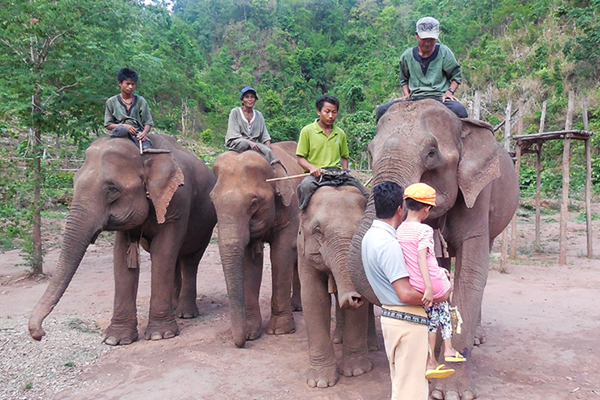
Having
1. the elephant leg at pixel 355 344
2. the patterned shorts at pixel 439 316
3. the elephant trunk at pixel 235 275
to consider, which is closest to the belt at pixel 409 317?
A: the patterned shorts at pixel 439 316

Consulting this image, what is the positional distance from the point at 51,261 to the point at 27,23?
5.48m

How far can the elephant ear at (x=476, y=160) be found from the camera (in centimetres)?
452

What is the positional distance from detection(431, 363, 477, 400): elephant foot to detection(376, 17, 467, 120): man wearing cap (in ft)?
8.21

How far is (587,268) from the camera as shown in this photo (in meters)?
10.8

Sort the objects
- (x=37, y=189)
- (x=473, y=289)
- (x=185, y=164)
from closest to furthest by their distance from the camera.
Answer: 1. (x=473, y=289)
2. (x=185, y=164)
3. (x=37, y=189)

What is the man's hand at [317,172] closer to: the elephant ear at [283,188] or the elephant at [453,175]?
the elephant at [453,175]

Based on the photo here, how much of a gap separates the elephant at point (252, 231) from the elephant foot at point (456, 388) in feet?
7.64

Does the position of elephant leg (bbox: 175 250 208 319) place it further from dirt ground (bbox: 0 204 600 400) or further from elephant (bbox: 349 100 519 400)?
elephant (bbox: 349 100 519 400)

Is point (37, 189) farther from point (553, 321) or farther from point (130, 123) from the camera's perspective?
point (553, 321)

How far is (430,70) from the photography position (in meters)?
5.18

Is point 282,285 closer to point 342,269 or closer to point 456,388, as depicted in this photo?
point 342,269

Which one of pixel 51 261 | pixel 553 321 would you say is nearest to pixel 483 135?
pixel 553 321

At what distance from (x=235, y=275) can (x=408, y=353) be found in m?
3.10

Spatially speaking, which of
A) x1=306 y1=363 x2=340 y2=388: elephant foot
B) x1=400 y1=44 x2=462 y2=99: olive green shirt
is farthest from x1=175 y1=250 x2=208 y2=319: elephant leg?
x1=400 y1=44 x2=462 y2=99: olive green shirt
